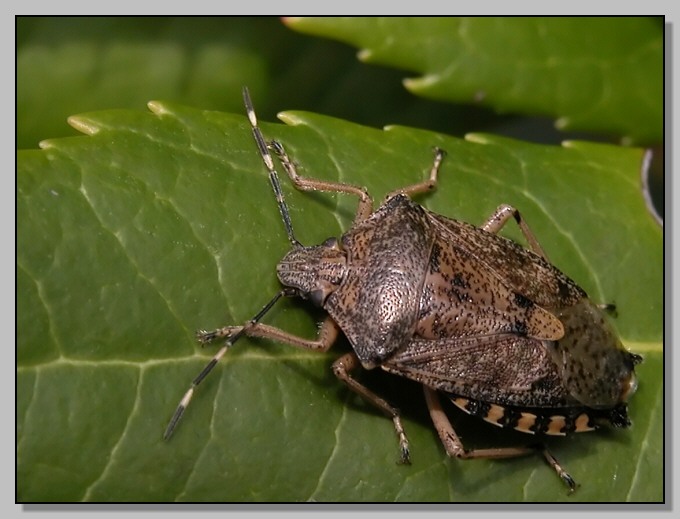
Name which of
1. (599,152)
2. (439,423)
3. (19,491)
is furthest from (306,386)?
(599,152)

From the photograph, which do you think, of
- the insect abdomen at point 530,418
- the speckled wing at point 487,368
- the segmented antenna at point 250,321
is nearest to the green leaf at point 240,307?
the segmented antenna at point 250,321

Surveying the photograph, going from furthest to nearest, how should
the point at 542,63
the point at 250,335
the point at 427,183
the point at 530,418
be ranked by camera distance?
the point at 542,63, the point at 427,183, the point at 530,418, the point at 250,335

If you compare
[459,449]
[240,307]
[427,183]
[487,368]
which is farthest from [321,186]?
[459,449]

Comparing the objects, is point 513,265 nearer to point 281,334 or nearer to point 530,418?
point 530,418

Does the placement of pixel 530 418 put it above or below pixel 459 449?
above
